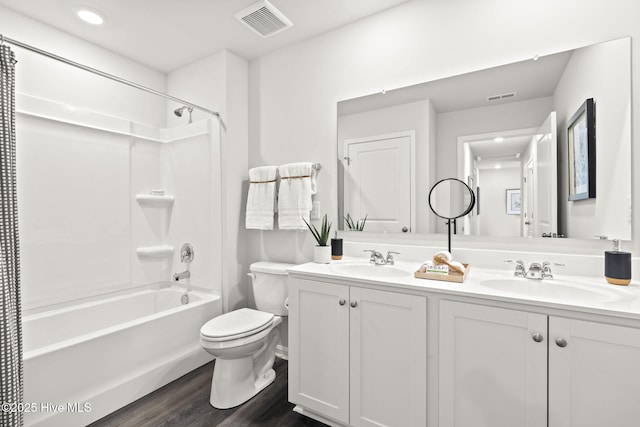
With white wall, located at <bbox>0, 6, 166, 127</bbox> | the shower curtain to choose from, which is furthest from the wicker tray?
white wall, located at <bbox>0, 6, 166, 127</bbox>

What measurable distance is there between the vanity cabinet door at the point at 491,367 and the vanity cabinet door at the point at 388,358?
0.09 meters

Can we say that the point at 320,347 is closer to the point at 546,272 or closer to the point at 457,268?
the point at 457,268

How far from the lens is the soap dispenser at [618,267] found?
4.08 feet

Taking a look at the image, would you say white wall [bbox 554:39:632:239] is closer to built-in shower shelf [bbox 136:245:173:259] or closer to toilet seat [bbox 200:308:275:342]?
toilet seat [bbox 200:308:275:342]

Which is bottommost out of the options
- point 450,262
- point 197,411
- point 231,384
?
point 197,411

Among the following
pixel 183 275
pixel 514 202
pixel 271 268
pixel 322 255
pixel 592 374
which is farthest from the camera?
pixel 183 275

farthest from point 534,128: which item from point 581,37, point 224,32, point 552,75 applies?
point 224,32

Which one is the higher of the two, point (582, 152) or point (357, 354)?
point (582, 152)

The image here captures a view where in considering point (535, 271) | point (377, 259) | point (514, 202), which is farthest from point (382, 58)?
point (535, 271)

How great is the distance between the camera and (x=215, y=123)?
8.09 ft

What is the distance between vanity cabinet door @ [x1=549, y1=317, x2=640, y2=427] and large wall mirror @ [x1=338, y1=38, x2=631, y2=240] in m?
0.61

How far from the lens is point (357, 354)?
1.46 meters

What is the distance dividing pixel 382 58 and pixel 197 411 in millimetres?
2467

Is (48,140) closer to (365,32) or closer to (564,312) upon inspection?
(365,32)
